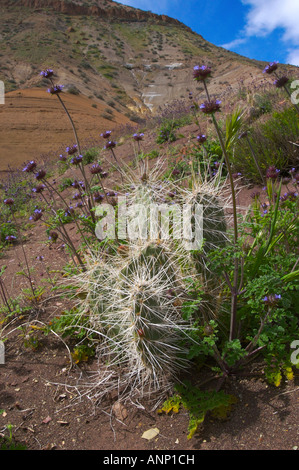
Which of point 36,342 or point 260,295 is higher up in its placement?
point 260,295

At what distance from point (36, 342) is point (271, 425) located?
5.70 feet

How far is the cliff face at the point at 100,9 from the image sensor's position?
49.4 meters

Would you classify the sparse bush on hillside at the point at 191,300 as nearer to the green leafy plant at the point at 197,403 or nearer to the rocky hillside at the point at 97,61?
the green leafy plant at the point at 197,403

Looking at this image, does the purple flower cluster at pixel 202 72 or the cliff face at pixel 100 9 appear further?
the cliff face at pixel 100 9

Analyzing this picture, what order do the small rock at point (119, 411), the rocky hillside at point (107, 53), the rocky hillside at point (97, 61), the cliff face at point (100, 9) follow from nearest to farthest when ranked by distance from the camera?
the small rock at point (119, 411) < the rocky hillside at point (97, 61) < the rocky hillside at point (107, 53) < the cliff face at point (100, 9)

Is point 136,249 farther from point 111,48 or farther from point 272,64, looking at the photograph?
point 111,48

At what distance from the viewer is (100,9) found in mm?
54250

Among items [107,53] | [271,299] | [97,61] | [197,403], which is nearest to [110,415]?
[197,403]

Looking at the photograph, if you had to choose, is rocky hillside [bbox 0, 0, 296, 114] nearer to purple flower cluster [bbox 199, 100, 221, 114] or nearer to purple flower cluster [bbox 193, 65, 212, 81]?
purple flower cluster [bbox 193, 65, 212, 81]

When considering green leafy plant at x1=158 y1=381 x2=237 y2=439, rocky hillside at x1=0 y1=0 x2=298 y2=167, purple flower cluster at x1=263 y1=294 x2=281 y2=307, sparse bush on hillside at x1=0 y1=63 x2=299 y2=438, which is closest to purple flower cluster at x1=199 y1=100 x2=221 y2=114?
sparse bush on hillside at x1=0 y1=63 x2=299 y2=438

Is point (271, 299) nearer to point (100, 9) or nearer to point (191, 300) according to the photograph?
point (191, 300)

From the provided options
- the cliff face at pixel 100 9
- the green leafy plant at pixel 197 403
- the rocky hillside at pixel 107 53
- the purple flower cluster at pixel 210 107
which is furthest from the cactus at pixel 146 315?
the cliff face at pixel 100 9

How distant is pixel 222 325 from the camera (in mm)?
2148

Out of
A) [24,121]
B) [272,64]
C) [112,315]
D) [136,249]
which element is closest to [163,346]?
[112,315]
